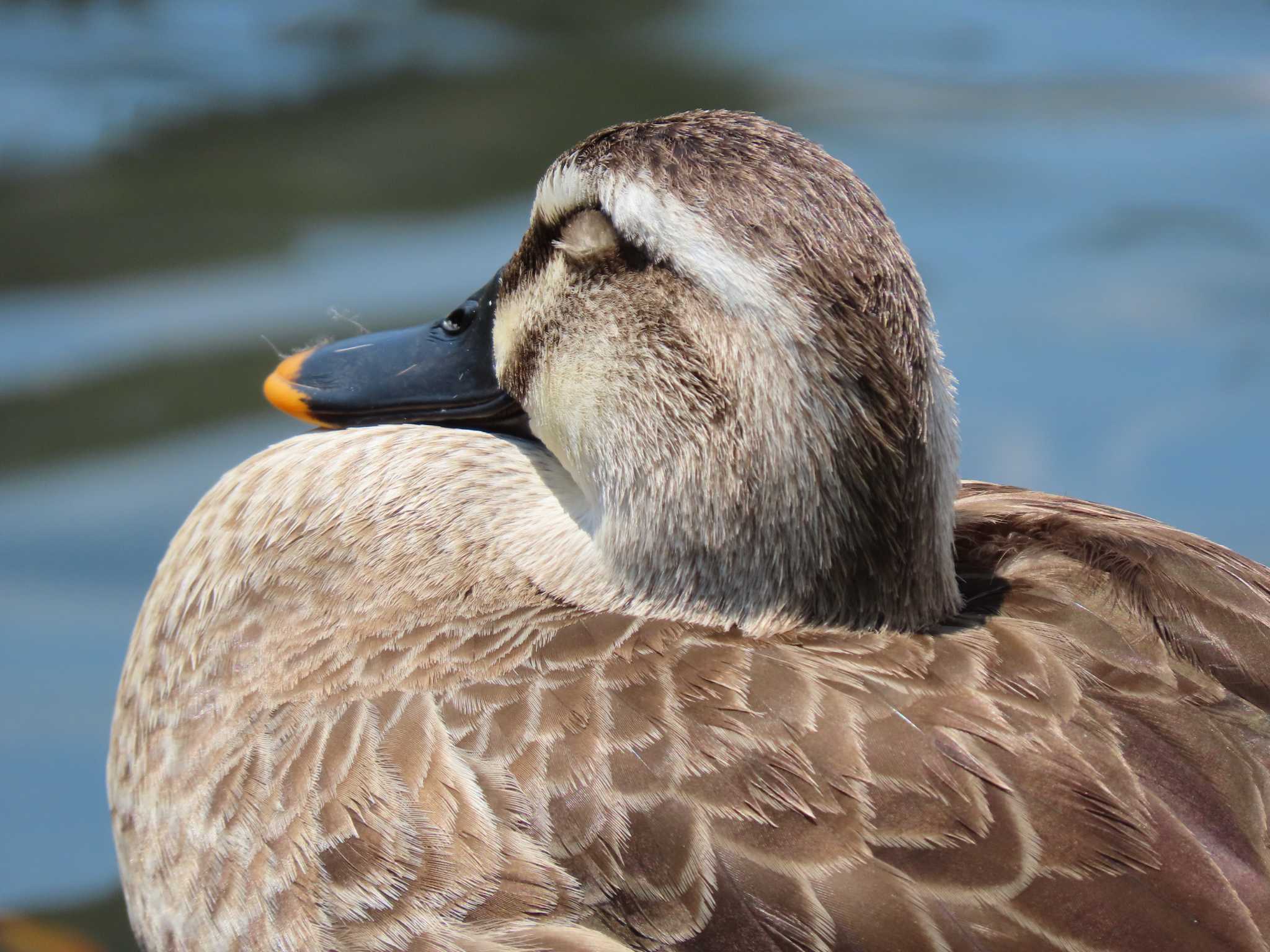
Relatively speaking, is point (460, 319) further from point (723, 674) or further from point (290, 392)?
point (723, 674)

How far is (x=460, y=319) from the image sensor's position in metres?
2.46

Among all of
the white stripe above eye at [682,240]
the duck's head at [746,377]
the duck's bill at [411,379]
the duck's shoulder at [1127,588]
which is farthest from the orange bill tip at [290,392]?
the duck's shoulder at [1127,588]

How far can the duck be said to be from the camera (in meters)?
1.76

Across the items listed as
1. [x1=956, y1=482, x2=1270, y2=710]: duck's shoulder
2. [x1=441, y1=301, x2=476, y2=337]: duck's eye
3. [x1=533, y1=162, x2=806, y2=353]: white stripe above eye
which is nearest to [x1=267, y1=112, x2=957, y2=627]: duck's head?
[x1=533, y1=162, x2=806, y2=353]: white stripe above eye

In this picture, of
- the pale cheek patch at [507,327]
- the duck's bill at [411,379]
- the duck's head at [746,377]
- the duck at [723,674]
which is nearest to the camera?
the duck at [723,674]

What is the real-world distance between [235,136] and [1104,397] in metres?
2.80

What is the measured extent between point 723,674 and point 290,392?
1.00m

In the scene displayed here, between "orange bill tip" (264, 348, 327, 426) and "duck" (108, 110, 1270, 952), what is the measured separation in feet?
1.00

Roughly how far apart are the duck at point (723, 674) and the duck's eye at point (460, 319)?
16cm

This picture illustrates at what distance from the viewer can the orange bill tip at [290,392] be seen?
2.51 metres

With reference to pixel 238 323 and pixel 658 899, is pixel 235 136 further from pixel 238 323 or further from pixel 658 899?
pixel 658 899

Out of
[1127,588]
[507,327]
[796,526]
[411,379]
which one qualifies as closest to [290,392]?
[411,379]

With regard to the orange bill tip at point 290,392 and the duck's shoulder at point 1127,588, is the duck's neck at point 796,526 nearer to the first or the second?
the duck's shoulder at point 1127,588

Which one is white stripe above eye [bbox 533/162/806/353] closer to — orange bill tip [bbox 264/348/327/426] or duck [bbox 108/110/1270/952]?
duck [bbox 108/110/1270/952]
